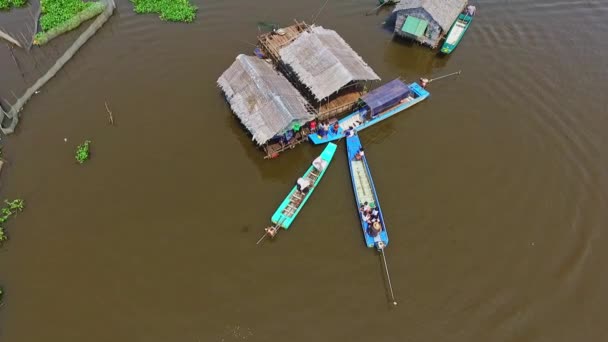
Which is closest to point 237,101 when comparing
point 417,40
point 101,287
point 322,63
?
point 322,63

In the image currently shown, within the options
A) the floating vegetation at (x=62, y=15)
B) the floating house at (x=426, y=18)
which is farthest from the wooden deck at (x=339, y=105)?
the floating vegetation at (x=62, y=15)

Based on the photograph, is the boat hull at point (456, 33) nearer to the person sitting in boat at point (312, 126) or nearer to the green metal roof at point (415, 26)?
the green metal roof at point (415, 26)

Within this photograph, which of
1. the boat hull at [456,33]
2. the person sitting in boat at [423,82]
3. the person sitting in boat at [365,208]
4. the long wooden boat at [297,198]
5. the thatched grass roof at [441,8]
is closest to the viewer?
the long wooden boat at [297,198]

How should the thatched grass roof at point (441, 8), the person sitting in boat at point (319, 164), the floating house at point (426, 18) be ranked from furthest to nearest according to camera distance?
the floating house at point (426, 18) < the thatched grass roof at point (441, 8) < the person sitting in boat at point (319, 164)

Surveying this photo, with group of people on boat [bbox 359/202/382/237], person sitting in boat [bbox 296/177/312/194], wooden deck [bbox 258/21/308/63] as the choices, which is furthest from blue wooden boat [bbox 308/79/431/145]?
wooden deck [bbox 258/21/308/63]

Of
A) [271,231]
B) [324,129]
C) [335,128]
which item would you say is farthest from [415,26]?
[271,231]

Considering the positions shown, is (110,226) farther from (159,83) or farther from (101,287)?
(159,83)
